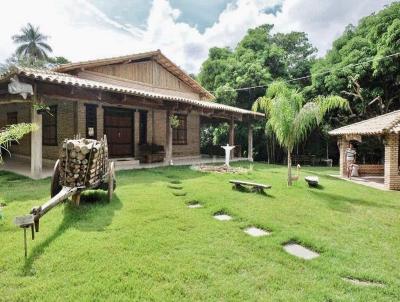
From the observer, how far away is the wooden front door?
13.4 m

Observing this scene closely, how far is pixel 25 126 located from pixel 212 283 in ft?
13.7

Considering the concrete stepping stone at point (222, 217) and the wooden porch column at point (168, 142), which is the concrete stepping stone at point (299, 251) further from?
the wooden porch column at point (168, 142)

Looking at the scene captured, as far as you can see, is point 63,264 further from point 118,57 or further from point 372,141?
Result: point 372,141

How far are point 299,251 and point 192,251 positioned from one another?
163 centimetres

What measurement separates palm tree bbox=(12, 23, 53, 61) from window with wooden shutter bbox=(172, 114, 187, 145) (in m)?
30.5

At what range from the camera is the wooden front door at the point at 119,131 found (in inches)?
527

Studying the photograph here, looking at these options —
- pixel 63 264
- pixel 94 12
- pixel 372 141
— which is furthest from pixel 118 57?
pixel 372 141

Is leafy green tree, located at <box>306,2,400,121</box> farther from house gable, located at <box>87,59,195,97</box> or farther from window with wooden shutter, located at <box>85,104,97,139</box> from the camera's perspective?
window with wooden shutter, located at <box>85,104,97,139</box>

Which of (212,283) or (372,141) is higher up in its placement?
(372,141)

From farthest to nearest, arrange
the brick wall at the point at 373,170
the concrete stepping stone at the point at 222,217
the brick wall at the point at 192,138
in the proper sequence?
the brick wall at the point at 192,138 < the brick wall at the point at 373,170 < the concrete stepping stone at the point at 222,217

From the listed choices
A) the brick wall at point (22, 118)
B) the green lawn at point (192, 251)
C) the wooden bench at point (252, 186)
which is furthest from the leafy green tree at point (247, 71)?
the green lawn at point (192, 251)

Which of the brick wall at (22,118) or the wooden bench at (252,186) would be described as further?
Answer: the brick wall at (22,118)

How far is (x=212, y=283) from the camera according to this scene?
10.6 ft

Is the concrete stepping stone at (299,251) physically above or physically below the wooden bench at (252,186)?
below
